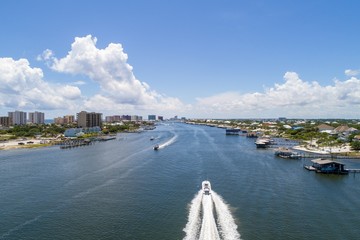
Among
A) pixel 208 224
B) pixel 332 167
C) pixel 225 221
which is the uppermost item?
pixel 332 167

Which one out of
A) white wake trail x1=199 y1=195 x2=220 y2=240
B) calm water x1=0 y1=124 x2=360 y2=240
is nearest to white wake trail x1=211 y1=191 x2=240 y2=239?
calm water x1=0 y1=124 x2=360 y2=240

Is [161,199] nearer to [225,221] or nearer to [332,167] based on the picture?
[225,221]

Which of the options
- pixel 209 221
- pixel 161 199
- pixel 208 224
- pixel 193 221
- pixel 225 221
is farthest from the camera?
pixel 161 199

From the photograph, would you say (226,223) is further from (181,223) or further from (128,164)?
(128,164)

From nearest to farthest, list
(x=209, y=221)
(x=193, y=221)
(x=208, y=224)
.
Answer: (x=208, y=224) < (x=209, y=221) < (x=193, y=221)

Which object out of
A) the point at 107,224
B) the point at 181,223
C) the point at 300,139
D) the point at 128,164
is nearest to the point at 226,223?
the point at 181,223

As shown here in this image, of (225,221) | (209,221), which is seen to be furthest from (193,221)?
(225,221)
